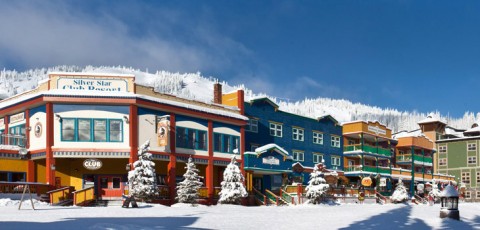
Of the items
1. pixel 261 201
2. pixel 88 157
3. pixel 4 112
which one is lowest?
pixel 261 201

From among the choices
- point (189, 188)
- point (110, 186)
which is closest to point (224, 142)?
point (189, 188)

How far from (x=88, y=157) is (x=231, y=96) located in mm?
14871

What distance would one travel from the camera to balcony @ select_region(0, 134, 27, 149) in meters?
37.2

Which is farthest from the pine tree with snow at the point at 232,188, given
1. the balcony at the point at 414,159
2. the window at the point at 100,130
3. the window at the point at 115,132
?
the balcony at the point at 414,159

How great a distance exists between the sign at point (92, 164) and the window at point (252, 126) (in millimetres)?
15124

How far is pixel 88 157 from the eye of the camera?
35.6 m

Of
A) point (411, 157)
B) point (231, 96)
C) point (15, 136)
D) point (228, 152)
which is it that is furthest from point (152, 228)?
point (411, 157)

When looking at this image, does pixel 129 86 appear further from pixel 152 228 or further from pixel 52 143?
pixel 152 228

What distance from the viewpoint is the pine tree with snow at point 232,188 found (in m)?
38.1

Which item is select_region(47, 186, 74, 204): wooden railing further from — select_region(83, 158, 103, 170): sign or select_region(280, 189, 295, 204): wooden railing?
select_region(280, 189, 295, 204): wooden railing

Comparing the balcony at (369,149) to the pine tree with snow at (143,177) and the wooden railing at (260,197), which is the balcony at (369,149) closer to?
the wooden railing at (260,197)

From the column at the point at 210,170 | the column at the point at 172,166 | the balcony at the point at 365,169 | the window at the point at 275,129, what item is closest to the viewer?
the column at the point at 172,166

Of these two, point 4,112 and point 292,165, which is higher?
point 4,112

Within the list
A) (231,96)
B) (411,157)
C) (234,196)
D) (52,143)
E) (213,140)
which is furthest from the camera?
(411,157)
